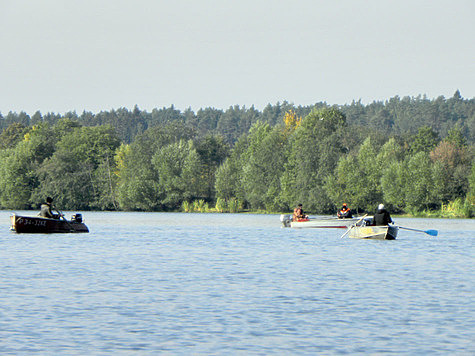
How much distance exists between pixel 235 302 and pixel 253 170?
101 meters

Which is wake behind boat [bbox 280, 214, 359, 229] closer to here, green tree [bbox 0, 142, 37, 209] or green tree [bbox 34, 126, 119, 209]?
green tree [bbox 34, 126, 119, 209]

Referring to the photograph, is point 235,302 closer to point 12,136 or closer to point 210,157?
point 210,157

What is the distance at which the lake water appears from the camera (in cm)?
1609

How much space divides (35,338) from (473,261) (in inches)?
972

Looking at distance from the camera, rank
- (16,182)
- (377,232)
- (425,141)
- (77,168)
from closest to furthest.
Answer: (377,232) → (425,141) → (16,182) → (77,168)

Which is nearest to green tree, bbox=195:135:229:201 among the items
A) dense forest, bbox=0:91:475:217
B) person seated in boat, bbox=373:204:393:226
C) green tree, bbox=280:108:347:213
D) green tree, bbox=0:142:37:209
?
dense forest, bbox=0:91:475:217

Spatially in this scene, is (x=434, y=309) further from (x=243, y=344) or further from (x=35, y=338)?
(x=35, y=338)

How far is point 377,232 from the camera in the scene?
49.0 m

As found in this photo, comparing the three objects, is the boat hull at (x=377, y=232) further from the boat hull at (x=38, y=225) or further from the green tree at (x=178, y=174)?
the green tree at (x=178, y=174)

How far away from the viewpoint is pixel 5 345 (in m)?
15.6

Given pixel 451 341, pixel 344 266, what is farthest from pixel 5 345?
A: pixel 344 266

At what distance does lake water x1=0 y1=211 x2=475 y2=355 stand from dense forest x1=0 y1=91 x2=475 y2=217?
206 ft

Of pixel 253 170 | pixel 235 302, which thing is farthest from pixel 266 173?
pixel 235 302

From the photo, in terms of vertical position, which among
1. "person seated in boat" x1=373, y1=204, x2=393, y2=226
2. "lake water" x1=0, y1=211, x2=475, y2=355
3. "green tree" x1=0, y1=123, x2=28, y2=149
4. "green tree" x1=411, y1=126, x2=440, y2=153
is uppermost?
"green tree" x1=0, y1=123, x2=28, y2=149
